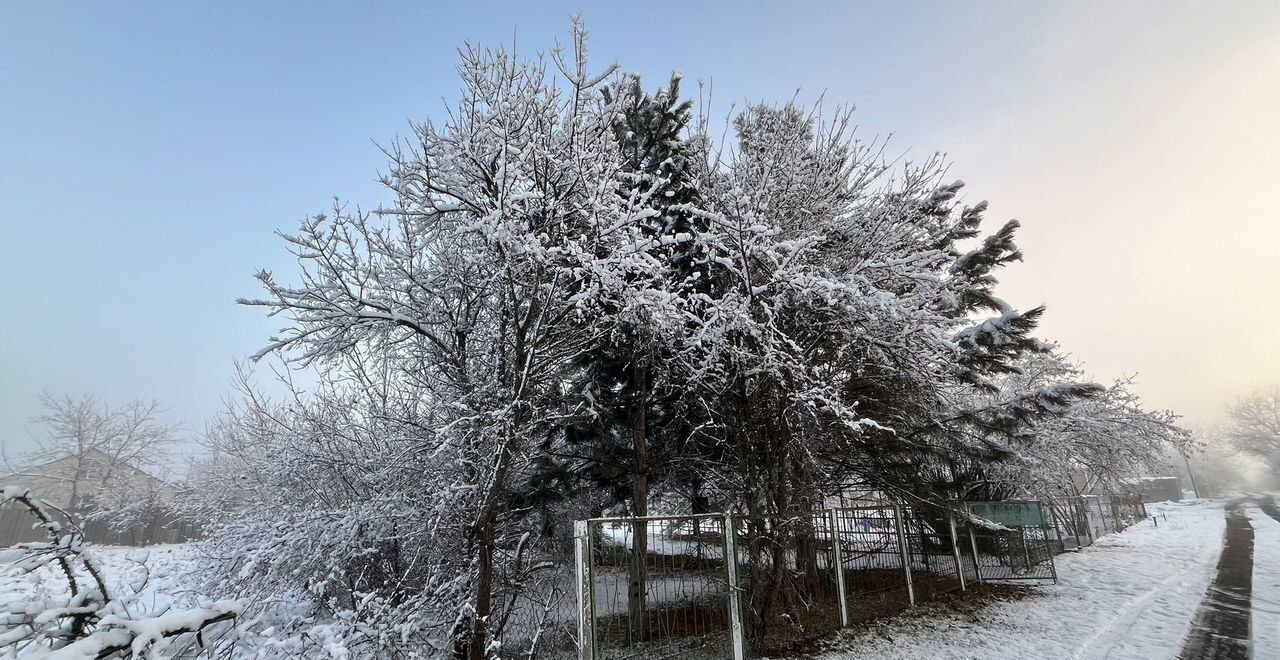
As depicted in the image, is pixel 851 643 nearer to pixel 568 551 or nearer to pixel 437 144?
pixel 568 551

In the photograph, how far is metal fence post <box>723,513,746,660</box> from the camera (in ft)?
20.1

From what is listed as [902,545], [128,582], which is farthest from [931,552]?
[128,582]

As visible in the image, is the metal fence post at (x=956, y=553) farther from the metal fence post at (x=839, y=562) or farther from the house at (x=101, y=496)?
the house at (x=101, y=496)

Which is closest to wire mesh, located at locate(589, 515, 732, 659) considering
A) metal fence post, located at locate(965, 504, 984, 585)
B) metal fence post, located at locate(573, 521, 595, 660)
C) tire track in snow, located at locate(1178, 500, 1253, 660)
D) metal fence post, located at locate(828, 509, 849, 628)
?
metal fence post, located at locate(573, 521, 595, 660)

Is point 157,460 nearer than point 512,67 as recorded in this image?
No

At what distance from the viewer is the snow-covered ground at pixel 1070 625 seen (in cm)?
673

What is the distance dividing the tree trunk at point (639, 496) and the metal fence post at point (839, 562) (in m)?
2.95

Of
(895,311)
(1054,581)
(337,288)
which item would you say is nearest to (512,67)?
(337,288)

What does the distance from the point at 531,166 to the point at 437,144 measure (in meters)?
1.31

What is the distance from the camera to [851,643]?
7.15 metres

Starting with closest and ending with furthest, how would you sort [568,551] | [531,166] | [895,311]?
[895,311]
[531,166]
[568,551]

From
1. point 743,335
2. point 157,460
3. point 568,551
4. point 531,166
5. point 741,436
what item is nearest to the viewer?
point 531,166

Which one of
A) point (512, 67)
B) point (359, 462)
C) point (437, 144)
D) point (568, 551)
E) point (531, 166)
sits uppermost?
point (512, 67)

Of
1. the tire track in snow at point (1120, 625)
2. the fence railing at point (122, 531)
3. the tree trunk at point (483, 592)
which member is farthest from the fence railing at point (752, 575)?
the fence railing at point (122, 531)
